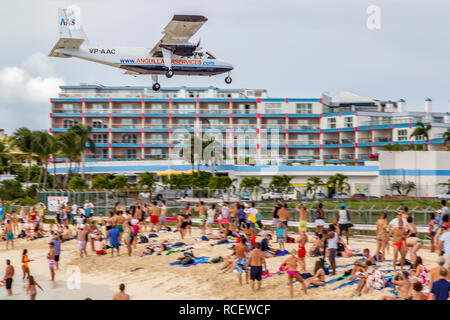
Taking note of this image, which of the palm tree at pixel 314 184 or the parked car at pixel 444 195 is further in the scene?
the palm tree at pixel 314 184

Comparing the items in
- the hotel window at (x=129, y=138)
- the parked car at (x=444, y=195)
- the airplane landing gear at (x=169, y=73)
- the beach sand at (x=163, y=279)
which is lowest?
the beach sand at (x=163, y=279)

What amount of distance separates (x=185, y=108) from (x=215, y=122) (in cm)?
456

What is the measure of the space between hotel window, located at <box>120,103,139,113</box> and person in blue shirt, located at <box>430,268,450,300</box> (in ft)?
222

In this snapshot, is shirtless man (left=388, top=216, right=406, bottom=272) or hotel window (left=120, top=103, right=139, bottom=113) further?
hotel window (left=120, top=103, right=139, bottom=113)

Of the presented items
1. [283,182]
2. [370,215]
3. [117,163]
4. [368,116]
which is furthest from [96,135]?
[370,215]

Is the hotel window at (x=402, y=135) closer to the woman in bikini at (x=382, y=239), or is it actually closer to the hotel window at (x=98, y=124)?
the hotel window at (x=98, y=124)

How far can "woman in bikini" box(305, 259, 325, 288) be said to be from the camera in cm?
1877

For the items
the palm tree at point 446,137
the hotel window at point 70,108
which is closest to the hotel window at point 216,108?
the hotel window at point 70,108

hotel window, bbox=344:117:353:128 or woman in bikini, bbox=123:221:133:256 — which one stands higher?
hotel window, bbox=344:117:353:128

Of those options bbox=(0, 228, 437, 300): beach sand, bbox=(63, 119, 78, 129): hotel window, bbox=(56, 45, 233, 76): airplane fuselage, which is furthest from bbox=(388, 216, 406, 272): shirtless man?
bbox=(63, 119, 78, 129): hotel window

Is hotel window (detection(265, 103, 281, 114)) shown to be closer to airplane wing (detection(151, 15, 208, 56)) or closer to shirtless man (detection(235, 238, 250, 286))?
airplane wing (detection(151, 15, 208, 56))

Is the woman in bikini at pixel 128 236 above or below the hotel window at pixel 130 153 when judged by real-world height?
below

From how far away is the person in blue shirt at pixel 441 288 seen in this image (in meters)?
12.9
